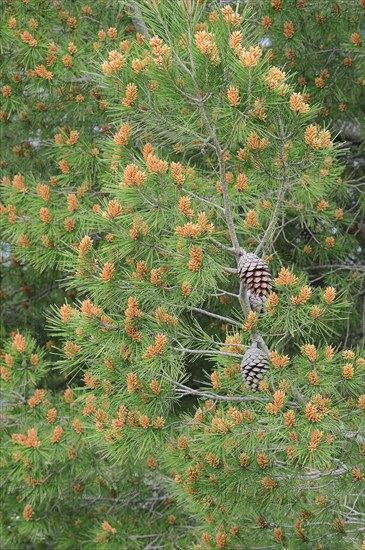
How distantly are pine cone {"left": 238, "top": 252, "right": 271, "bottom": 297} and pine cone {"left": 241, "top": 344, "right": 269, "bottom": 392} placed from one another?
0.21 meters

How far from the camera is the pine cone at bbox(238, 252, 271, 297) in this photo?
265 cm

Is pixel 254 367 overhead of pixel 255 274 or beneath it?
beneath

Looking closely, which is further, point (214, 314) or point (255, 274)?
point (214, 314)

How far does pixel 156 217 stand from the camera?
8.81ft

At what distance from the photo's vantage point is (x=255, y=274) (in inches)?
104

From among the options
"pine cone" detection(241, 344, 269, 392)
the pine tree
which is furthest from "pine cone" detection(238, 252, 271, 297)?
"pine cone" detection(241, 344, 269, 392)

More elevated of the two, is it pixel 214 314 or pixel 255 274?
pixel 255 274

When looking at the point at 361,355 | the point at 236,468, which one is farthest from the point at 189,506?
the point at 361,355

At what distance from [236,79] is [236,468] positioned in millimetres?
1339

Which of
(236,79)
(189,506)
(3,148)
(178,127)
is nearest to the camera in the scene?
(236,79)

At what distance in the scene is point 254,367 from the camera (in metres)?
2.73

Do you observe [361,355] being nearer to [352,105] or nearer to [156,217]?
[156,217]

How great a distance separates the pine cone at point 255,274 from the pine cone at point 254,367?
21 cm

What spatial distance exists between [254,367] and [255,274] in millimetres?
314
